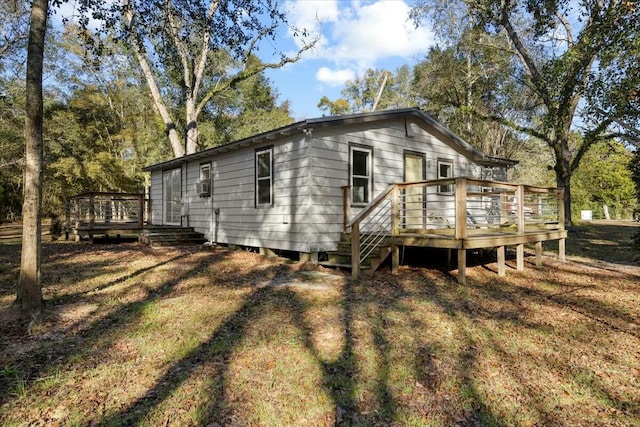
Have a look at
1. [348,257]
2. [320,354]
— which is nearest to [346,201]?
[348,257]

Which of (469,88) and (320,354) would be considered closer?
(320,354)

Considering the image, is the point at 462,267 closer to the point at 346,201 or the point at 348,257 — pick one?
the point at 348,257

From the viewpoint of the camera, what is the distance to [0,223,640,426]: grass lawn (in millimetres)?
2951

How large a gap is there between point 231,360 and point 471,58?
26058 millimetres

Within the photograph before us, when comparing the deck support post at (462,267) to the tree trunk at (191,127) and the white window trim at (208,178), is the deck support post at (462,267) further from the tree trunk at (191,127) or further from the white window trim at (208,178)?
the tree trunk at (191,127)

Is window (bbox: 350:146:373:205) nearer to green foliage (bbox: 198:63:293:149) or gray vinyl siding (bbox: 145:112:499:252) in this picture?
gray vinyl siding (bbox: 145:112:499:252)

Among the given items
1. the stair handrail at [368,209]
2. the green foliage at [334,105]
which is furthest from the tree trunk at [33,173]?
the green foliage at [334,105]

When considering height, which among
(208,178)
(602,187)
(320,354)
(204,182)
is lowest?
(320,354)

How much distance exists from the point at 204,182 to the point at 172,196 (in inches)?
111

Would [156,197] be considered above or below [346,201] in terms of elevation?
above

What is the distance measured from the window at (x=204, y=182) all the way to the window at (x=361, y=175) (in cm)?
510

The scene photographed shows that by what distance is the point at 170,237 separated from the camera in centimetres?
1206

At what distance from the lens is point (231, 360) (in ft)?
12.2

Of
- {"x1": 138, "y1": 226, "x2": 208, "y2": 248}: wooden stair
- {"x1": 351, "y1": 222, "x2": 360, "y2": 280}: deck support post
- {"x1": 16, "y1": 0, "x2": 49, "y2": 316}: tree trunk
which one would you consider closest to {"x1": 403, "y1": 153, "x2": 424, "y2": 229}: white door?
{"x1": 351, "y1": 222, "x2": 360, "y2": 280}: deck support post
